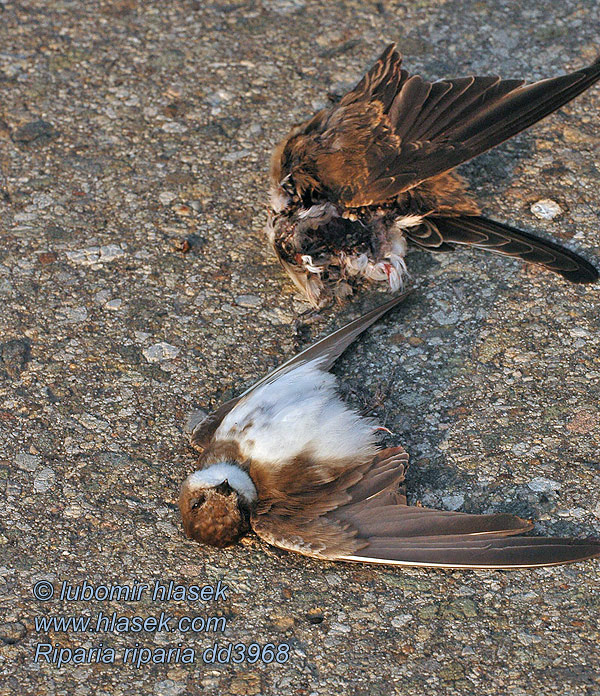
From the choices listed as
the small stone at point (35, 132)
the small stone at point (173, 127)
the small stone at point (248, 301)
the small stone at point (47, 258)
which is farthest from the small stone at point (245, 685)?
the small stone at point (35, 132)

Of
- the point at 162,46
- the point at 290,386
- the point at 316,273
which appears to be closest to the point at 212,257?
the point at 316,273

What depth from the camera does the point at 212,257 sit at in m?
4.52

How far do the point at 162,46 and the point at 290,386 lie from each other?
9.47 feet

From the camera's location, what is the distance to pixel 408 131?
4.22 m

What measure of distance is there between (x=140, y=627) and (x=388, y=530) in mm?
912

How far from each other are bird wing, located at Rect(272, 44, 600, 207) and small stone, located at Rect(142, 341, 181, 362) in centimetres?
92

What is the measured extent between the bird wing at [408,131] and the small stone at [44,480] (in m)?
1.66

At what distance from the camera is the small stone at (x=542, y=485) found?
350cm

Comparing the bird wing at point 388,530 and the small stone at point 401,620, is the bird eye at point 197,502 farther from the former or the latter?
the small stone at point 401,620

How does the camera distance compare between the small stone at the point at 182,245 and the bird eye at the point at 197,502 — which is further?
the small stone at the point at 182,245

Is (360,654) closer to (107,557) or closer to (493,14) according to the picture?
(107,557)

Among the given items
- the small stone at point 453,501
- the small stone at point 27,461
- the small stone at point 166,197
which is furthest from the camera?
the small stone at point 166,197

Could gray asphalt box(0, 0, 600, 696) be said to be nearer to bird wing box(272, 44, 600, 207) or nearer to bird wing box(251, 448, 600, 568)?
bird wing box(251, 448, 600, 568)

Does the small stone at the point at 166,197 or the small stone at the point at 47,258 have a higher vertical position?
the small stone at the point at 166,197
